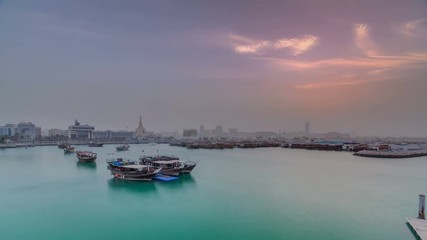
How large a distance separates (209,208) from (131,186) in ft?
14.9

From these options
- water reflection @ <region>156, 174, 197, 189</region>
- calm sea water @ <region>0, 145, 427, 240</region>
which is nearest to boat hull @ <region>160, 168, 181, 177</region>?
water reflection @ <region>156, 174, 197, 189</region>

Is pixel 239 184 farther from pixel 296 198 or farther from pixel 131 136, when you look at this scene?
pixel 131 136

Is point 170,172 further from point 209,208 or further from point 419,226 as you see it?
point 419,226

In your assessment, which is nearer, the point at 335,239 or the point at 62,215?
the point at 335,239

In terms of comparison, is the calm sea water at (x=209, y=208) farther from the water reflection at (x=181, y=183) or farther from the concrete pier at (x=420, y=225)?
the concrete pier at (x=420, y=225)

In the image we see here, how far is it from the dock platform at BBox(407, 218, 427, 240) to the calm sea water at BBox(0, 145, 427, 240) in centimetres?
20

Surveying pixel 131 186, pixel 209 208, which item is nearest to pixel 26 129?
pixel 131 186

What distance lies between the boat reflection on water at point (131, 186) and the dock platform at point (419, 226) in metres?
8.09

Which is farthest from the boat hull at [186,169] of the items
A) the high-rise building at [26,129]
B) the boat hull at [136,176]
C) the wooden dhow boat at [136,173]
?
the high-rise building at [26,129]

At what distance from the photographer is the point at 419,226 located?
6566 millimetres

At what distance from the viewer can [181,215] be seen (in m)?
7.92

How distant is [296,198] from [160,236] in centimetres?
520

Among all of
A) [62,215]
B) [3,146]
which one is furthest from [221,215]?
[3,146]

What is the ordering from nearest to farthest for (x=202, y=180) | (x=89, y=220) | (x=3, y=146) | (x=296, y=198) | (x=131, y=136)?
1. (x=89, y=220)
2. (x=296, y=198)
3. (x=202, y=180)
4. (x=3, y=146)
5. (x=131, y=136)
